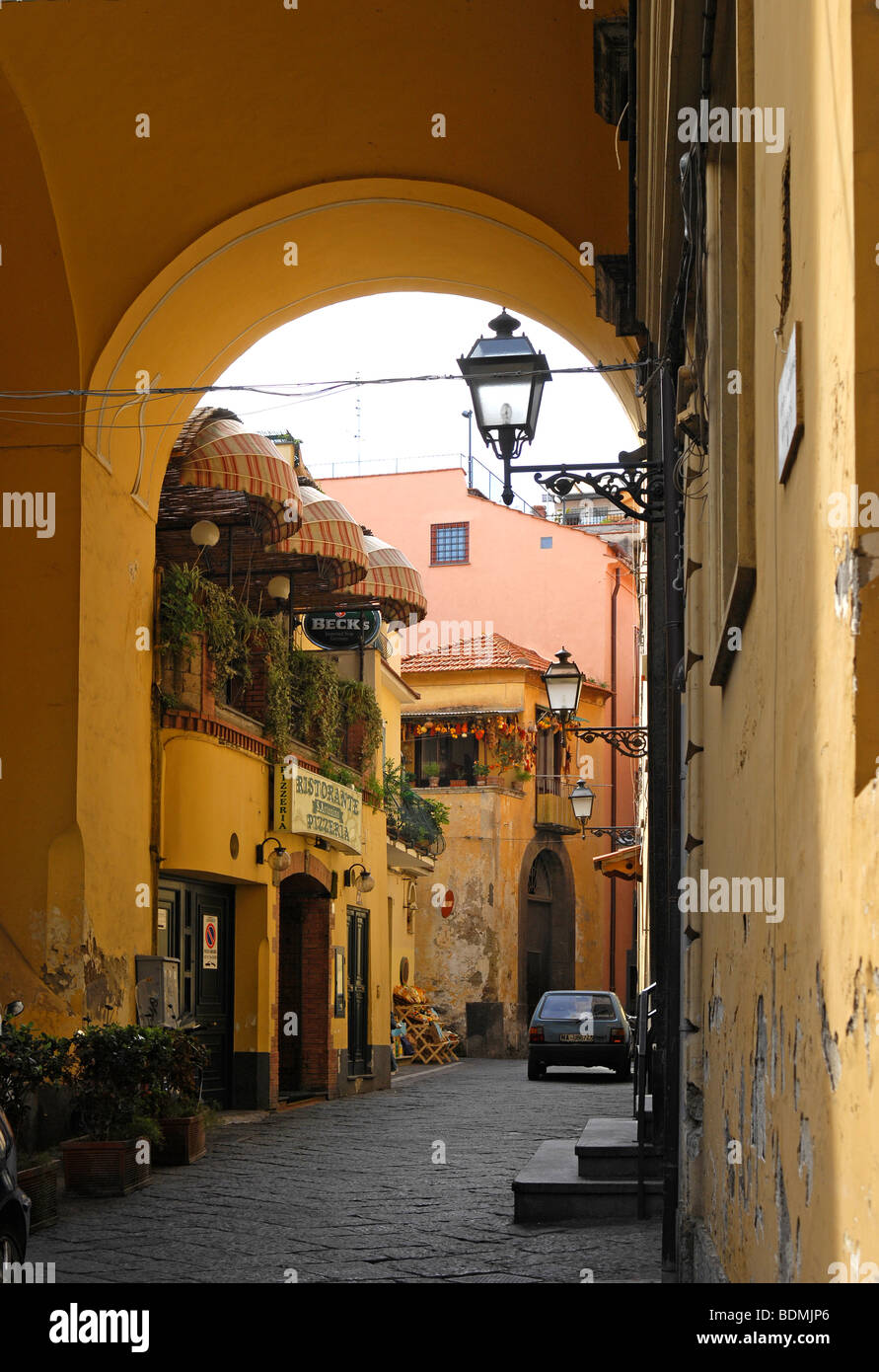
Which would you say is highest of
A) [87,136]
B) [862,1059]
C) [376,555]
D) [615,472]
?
[87,136]

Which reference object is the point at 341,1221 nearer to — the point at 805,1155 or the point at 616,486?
the point at 616,486

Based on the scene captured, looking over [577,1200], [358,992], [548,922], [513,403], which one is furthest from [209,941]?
[548,922]

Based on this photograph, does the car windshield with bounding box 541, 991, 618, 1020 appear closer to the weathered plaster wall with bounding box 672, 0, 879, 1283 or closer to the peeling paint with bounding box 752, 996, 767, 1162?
the weathered plaster wall with bounding box 672, 0, 879, 1283

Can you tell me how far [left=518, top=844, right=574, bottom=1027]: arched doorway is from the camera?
132 ft

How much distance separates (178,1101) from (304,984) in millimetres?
8425

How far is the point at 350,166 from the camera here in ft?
41.2

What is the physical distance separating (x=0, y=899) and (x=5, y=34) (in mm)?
6564

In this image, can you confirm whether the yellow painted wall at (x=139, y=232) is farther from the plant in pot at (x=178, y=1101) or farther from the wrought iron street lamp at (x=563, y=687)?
the wrought iron street lamp at (x=563, y=687)

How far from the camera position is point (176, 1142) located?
11.9 m

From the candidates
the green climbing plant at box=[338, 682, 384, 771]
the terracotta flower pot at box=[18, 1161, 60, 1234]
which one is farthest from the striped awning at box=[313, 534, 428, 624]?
the terracotta flower pot at box=[18, 1161, 60, 1234]

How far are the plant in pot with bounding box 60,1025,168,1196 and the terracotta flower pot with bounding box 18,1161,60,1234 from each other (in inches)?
48.8
